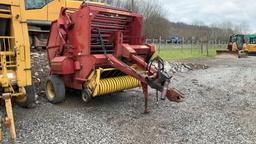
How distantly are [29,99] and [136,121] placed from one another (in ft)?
6.78

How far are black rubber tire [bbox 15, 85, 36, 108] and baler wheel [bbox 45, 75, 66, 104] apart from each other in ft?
3.01

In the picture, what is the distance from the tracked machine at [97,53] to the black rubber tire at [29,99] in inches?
41.2

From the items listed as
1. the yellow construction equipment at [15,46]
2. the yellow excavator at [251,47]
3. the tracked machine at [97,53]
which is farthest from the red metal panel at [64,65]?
the yellow excavator at [251,47]

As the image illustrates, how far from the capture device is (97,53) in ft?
25.8

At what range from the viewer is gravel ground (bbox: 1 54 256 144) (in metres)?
5.47

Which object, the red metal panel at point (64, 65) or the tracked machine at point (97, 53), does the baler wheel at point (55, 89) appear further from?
the red metal panel at point (64, 65)

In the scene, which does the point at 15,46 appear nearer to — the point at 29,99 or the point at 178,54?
the point at 29,99

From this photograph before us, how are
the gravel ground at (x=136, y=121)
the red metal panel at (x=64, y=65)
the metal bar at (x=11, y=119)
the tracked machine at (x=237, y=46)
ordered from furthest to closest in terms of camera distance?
the tracked machine at (x=237, y=46) → the red metal panel at (x=64, y=65) → the gravel ground at (x=136, y=121) → the metal bar at (x=11, y=119)

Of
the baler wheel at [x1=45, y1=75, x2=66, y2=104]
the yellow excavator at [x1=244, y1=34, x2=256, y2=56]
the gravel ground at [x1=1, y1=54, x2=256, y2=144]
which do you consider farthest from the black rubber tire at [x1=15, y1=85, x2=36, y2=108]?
the yellow excavator at [x1=244, y1=34, x2=256, y2=56]

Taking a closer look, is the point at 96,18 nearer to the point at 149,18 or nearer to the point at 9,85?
the point at 9,85

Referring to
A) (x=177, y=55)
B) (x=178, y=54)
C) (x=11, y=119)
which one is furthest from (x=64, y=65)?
(x=178, y=54)

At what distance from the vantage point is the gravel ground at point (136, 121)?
547 cm

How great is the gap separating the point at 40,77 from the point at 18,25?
3547mm

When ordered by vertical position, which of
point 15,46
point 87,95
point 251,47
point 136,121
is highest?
point 15,46
